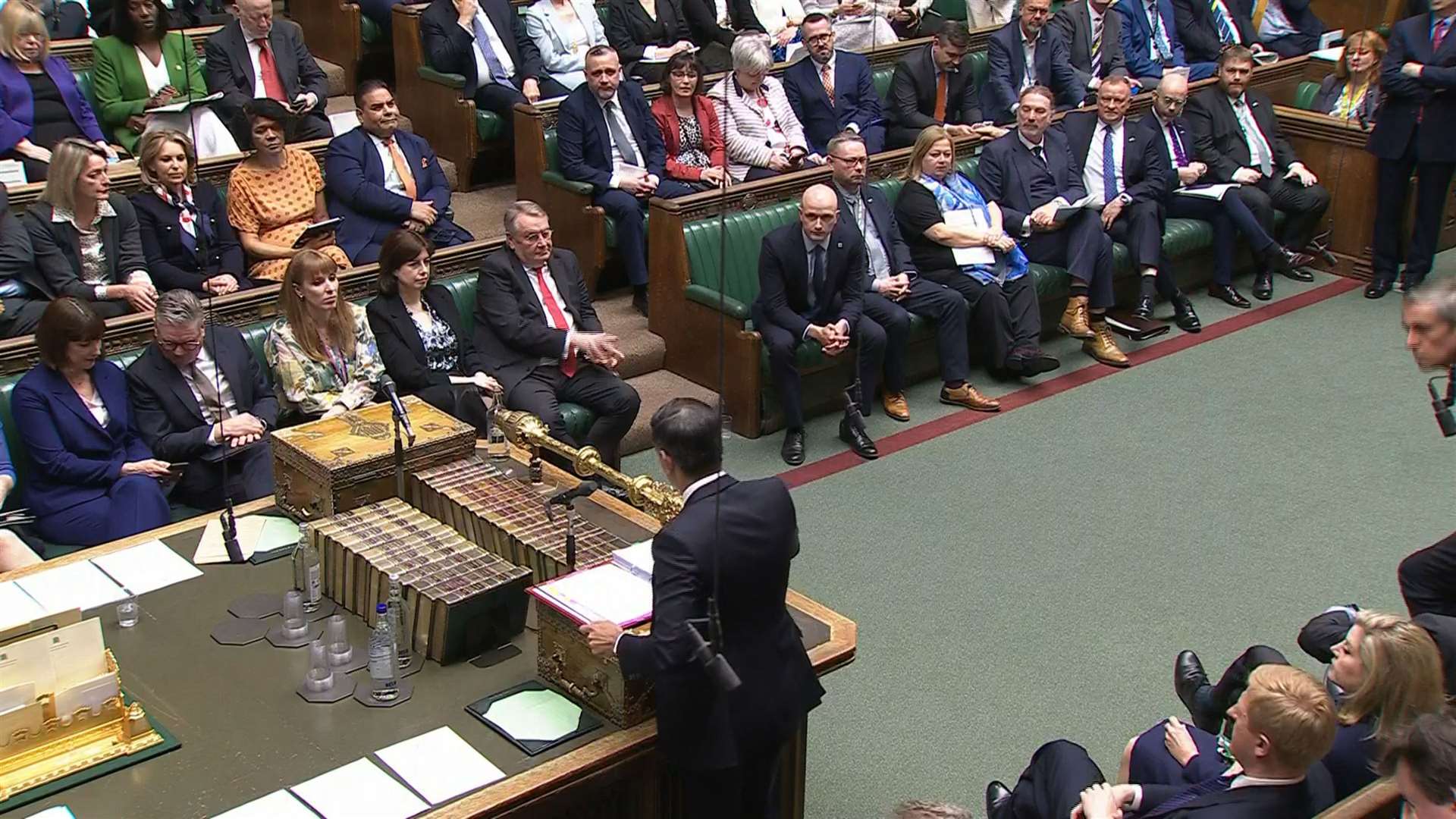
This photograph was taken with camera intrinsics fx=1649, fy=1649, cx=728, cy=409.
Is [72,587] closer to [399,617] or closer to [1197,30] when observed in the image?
[399,617]

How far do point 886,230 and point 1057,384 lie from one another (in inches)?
38.3

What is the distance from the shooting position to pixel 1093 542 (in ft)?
17.7

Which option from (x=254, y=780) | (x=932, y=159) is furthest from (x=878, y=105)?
(x=254, y=780)

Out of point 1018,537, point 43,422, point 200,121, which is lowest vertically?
point 1018,537

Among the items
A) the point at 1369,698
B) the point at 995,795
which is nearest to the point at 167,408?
the point at 995,795

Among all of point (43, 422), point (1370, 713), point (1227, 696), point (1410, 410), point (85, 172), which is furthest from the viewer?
point (1410, 410)

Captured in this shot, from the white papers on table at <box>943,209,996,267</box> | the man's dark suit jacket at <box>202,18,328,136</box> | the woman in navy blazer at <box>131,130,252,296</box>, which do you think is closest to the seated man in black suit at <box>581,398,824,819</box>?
the woman in navy blazer at <box>131,130,252,296</box>

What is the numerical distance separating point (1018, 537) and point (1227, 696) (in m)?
1.53

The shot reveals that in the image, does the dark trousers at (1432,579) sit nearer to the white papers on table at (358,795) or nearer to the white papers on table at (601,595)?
the white papers on table at (601,595)

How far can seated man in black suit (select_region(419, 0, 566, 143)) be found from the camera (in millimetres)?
7480

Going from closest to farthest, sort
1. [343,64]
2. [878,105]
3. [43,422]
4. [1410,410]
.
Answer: [43,422] < [1410,410] < [878,105] < [343,64]

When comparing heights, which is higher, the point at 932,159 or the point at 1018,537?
the point at 932,159

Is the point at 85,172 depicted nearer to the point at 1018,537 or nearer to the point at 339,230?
the point at 339,230

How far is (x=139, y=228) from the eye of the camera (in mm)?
5637
